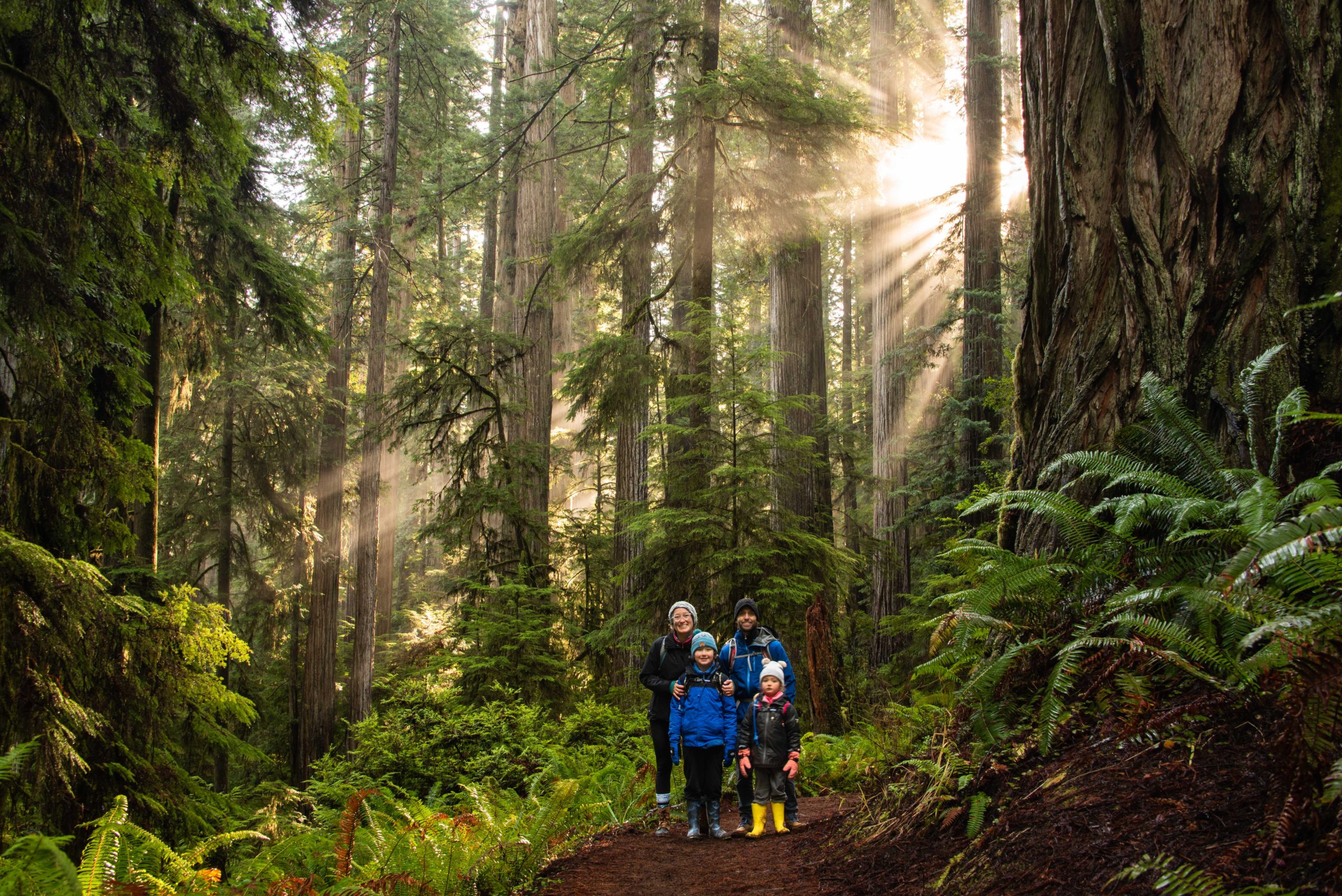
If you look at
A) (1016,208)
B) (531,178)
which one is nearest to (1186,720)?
(1016,208)

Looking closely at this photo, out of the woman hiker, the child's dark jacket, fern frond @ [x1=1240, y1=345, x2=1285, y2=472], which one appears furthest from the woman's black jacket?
fern frond @ [x1=1240, y1=345, x2=1285, y2=472]

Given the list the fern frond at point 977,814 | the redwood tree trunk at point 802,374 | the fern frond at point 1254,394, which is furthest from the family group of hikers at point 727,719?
the fern frond at point 1254,394

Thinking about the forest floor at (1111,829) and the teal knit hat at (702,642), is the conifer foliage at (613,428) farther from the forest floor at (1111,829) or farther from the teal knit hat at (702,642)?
the teal knit hat at (702,642)

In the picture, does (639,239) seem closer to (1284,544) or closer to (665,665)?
(665,665)

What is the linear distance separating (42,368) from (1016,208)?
1377 centimetres

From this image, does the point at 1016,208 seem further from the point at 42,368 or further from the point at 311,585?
the point at 311,585

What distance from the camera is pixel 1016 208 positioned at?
13.6 m

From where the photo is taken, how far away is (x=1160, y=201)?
366 cm

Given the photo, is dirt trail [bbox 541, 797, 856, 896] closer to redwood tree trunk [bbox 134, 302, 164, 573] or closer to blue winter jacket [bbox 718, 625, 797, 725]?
blue winter jacket [bbox 718, 625, 797, 725]

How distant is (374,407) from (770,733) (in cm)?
1227

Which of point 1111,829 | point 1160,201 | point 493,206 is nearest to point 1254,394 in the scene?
point 1160,201

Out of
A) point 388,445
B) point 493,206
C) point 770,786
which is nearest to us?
point 770,786

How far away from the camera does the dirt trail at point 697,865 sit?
3.79 m

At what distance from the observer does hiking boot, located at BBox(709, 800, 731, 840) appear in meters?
5.19
